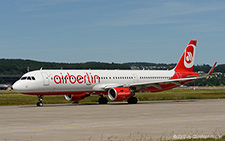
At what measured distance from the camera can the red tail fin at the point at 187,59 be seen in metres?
56.1

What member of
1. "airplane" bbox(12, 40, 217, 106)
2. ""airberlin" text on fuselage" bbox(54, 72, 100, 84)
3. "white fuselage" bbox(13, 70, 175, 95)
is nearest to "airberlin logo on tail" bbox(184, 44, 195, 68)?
"airplane" bbox(12, 40, 217, 106)

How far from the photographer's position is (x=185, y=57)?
5641cm

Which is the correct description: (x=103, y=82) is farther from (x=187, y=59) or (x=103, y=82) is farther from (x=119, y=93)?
(x=187, y=59)

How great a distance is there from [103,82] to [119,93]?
126 inches

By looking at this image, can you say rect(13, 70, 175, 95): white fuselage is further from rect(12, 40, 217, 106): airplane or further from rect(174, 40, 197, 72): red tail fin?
rect(174, 40, 197, 72): red tail fin

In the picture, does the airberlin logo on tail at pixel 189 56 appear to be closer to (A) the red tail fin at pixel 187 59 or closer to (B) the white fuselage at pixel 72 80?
(A) the red tail fin at pixel 187 59

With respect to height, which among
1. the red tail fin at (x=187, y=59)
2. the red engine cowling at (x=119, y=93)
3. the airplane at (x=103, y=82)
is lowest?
the red engine cowling at (x=119, y=93)

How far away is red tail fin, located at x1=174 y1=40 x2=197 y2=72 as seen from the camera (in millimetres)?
56088

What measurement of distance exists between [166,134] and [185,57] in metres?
39.4

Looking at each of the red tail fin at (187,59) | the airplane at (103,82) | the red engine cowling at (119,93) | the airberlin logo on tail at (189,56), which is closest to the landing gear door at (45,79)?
the airplane at (103,82)

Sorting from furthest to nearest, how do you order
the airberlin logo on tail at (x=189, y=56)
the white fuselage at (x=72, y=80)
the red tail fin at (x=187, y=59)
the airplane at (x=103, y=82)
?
the airberlin logo on tail at (x=189, y=56)
the red tail fin at (x=187, y=59)
the airplane at (x=103, y=82)
the white fuselage at (x=72, y=80)

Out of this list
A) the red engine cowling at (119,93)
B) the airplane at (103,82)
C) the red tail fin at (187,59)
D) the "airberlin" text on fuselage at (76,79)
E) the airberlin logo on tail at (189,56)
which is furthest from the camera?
the airberlin logo on tail at (189,56)

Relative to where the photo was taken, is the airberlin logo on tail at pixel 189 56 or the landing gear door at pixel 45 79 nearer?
the landing gear door at pixel 45 79

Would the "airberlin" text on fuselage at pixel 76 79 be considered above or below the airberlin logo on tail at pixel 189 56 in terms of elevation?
below
